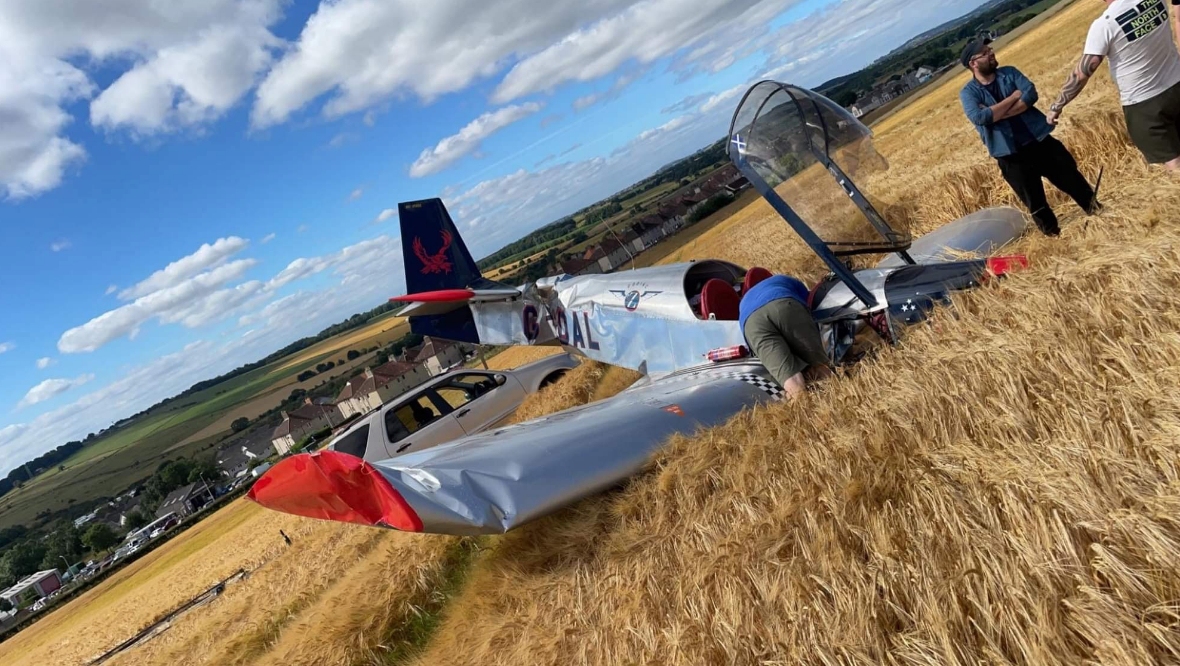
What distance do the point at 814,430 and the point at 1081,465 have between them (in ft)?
5.86

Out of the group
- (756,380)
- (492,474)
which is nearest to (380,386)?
(756,380)

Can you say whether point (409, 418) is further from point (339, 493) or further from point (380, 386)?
point (380, 386)

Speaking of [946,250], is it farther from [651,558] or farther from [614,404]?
[651,558]

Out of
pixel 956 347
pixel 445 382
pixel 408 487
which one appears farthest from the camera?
pixel 445 382

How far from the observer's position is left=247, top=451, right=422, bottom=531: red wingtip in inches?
184

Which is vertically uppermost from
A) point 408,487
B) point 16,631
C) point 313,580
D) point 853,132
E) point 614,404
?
point 853,132

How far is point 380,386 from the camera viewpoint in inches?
4594

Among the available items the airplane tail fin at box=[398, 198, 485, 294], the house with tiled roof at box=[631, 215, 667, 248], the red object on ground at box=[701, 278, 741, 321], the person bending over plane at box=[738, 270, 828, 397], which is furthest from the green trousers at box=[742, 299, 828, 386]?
the house with tiled roof at box=[631, 215, 667, 248]

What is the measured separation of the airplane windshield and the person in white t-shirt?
72.9 inches

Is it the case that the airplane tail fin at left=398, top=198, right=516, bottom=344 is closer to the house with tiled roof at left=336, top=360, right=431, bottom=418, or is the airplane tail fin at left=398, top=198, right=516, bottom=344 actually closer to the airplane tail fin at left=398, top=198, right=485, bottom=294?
the airplane tail fin at left=398, top=198, right=485, bottom=294

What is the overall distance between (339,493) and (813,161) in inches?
194

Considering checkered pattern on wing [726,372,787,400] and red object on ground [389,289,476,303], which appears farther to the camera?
red object on ground [389,289,476,303]

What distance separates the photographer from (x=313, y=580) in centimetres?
1124

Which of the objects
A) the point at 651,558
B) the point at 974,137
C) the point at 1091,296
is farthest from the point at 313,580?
the point at 974,137
